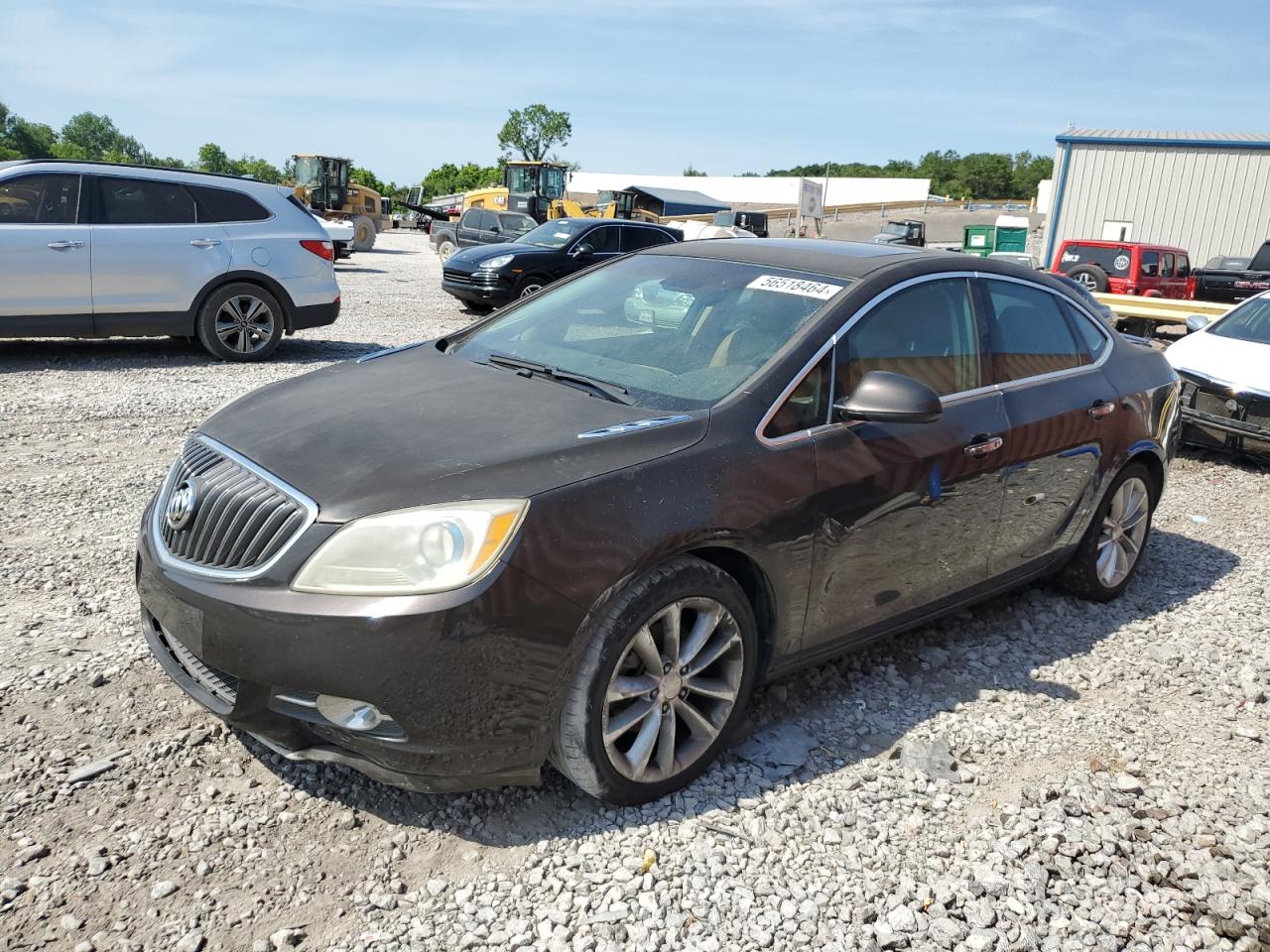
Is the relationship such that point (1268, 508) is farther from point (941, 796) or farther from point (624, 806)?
point (624, 806)

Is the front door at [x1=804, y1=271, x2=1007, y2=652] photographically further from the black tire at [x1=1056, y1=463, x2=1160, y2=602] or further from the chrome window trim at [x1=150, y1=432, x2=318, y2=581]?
→ the chrome window trim at [x1=150, y1=432, x2=318, y2=581]

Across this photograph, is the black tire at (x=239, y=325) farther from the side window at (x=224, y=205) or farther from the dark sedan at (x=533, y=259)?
the dark sedan at (x=533, y=259)

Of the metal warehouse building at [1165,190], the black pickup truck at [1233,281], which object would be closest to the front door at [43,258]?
the black pickup truck at [1233,281]

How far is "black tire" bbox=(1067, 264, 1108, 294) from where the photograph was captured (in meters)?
18.4

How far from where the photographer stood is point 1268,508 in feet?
23.3

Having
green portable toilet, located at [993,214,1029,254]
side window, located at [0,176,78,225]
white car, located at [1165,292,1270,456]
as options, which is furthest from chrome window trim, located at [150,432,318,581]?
green portable toilet, located at [993,214,1029,254]

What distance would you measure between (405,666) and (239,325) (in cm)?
836

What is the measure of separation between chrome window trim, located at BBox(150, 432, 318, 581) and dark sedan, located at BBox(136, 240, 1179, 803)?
14 millimetres

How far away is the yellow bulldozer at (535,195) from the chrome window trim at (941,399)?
97.4ft

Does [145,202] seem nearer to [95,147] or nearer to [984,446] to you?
[984,446]

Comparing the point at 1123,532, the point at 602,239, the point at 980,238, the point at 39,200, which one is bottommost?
the point at 1123,532

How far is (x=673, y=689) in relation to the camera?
303cm

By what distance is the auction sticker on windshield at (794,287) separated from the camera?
366cm

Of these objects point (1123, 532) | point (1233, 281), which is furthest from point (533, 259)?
point (1233, 281)
